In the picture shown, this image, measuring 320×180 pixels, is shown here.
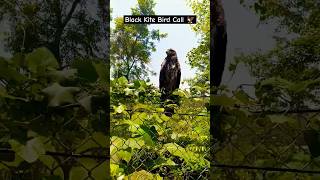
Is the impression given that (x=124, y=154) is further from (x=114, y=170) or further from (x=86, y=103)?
(x=86, y=103)

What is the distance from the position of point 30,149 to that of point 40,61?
11cm

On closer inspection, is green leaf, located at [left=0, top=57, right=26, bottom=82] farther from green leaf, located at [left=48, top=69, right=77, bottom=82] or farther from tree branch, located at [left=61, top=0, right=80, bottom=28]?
tree branch, located at [left=61, top=0, right=80, bottom=28]

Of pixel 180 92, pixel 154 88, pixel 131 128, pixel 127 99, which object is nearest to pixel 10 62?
pixel 131 128

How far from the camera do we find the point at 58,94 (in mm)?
516

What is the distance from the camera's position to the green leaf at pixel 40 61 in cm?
56

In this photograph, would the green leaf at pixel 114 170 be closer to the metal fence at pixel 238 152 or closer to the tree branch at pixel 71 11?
the metal fence at pixel 238 152

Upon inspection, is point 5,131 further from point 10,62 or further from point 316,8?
point 316,8

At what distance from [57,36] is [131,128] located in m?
8.72

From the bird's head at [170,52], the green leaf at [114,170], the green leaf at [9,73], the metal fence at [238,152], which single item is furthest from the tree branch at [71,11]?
the green leaf at [9,73]

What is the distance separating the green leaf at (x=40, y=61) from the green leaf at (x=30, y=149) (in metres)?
0.09

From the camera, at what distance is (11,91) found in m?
0.56

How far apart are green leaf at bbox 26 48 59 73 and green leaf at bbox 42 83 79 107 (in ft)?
0.13

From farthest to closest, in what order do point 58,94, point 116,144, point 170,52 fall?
point 170,52 → point 116,144 → point 58,94

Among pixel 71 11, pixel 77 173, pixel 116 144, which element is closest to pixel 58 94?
pixel 77 173
